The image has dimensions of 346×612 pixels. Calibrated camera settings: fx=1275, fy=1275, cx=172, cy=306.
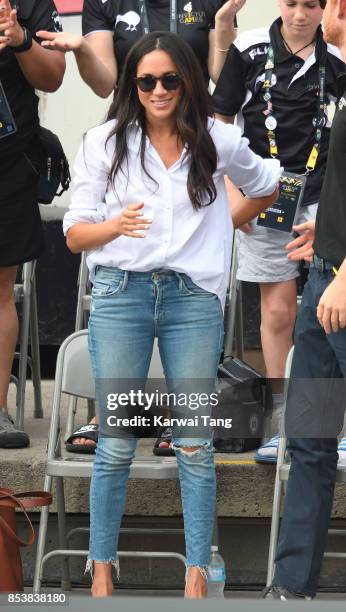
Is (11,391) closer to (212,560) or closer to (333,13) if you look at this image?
(212,560)

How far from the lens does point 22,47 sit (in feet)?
14.8

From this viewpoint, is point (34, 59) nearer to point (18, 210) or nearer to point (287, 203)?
point (18, 210)

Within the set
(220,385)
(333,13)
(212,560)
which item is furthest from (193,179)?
(212,560)

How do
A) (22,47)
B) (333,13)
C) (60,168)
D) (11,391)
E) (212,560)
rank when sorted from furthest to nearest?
(11,391) < (60,168) < (22,47) < (212,560) < (333,13)

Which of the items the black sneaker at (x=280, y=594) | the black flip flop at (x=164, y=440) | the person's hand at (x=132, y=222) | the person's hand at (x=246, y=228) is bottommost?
the black sneaker at (x=280, y=594)

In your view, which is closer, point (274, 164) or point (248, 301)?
point (274, 164)

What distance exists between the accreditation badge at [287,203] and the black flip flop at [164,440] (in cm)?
88

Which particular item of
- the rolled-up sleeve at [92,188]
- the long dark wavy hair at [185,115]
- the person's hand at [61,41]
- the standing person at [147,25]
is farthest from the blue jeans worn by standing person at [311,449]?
the standing person at [147,25]

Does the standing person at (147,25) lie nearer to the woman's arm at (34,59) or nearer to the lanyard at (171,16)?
the lanyard at (171,16)

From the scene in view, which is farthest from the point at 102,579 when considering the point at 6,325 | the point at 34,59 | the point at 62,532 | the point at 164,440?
the point at 34,59

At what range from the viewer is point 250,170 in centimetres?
407

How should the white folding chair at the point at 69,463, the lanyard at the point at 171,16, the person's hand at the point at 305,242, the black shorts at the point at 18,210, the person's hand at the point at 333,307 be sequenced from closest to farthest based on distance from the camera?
the person's hand at the point at 333,307, the person's hand at the point at 305,242, the white folding chair at the point at 69,463, the black shorts at the point at 18,210, the lanyard at the point at 171,16

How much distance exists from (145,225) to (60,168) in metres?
1.41

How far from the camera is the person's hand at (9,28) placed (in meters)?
4.34
